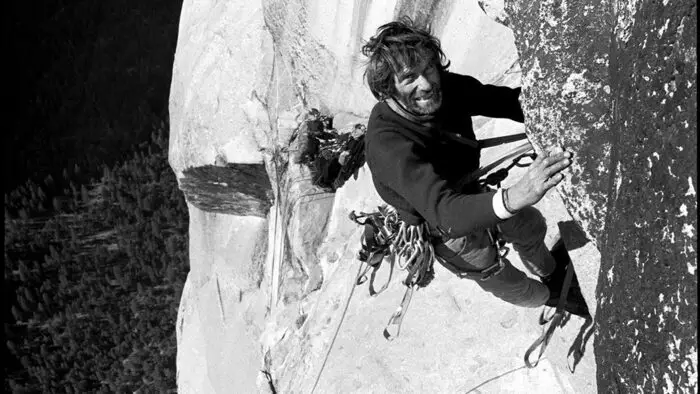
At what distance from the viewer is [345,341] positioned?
4.91m

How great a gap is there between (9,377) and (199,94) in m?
15.8

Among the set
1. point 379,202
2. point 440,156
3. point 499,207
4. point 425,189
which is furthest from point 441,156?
point 379,202

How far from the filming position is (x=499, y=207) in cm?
257

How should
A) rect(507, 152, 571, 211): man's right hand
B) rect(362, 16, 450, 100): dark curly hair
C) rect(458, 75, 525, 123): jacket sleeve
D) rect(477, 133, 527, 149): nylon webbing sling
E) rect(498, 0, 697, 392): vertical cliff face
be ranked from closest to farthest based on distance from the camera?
rect(498, 0, 697, 392): vertical cliff face < rect(507, 152, 571, 211): man's right hand < rect(362, 16, 450, 100): dark curly hair < rect(458, 75, 525, 123): jacket sleeve < rect(477, 133, 527, 149): nylon webbing sling

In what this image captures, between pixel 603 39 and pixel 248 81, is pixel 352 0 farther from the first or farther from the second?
pixel 603 39

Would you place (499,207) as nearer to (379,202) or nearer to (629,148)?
Answer: (629,148)

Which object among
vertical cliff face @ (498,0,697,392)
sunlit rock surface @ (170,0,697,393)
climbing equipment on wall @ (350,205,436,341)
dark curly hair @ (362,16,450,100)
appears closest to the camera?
vertical cliff face @ (498,0,697,392)

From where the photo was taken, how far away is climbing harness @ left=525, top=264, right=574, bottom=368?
367cm

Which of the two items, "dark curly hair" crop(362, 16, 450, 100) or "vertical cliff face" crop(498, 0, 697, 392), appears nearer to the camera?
"vertical cliff face" crop(498, 0, 697, 392)

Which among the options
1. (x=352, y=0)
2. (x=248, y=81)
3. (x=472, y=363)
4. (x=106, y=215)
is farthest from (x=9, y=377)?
(x=472, y=363)

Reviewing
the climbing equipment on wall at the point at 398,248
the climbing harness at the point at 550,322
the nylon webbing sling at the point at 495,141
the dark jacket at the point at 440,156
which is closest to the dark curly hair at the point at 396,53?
the dark jacket at the point at 440,156

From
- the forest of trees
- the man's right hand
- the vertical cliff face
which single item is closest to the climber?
the man's right hand

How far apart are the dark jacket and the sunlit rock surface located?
0.22 metres

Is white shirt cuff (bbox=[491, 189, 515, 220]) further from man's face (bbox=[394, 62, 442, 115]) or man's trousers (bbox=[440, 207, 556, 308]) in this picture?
man's trousers (bbox=[440, 207, 556, 308])
